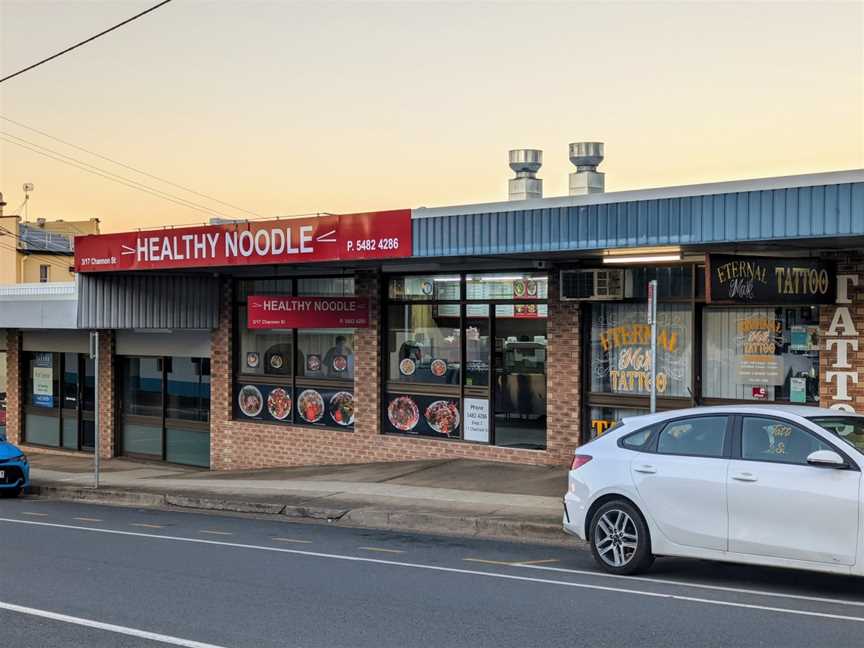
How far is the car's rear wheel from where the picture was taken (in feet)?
32.1

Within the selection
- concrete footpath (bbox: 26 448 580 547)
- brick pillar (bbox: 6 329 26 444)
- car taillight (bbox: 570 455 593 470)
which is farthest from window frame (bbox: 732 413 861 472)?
brick pillar (bbox: 6 329 26 444)

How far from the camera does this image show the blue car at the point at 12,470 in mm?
19375

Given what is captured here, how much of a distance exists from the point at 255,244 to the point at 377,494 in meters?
4.90

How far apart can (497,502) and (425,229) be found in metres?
4.23

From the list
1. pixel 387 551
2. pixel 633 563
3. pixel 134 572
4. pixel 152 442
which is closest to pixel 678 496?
pixel 633 563

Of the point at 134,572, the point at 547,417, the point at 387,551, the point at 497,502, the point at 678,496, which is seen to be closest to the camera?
the point at 678,496

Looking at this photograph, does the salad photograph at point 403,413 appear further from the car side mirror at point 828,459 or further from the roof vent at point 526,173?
the car side mirror at point 828,459

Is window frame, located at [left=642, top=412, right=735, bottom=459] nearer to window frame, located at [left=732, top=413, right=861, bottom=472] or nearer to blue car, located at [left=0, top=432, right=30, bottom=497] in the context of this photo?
window frame, located at [left=732, top=413, right=861, bottom=472]

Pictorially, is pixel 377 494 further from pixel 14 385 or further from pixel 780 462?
pixel 14 385

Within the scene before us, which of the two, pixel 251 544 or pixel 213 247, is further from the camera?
pixel 213 247

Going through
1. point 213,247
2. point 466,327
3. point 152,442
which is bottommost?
point 152,442

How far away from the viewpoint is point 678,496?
9.48 meters

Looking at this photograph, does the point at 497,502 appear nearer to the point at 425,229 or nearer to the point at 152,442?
the point at 425,229

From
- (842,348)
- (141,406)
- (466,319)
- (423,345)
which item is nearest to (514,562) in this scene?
(842,348)
